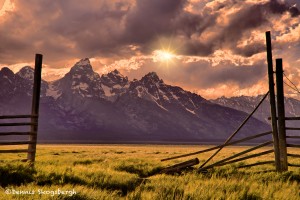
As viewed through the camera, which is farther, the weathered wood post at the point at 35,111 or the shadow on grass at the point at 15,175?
the weathered wood post at the point at 35,111

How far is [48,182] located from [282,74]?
32.4 feet

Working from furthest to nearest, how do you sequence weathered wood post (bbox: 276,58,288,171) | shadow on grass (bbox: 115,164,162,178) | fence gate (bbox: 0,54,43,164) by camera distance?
A: shadow on grass (bbox: 115,164,162,178), weathered wood post (bbox: 276,58,288,171), fence gate (bbox: 0,54,43,164)

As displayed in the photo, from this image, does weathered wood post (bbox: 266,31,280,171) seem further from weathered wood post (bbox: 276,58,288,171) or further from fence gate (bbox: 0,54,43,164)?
fence gate (bbox: 0,54,43,164)

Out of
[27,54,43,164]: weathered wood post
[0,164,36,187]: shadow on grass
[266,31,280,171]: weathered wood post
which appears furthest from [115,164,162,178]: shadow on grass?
[0,164,36,187]: shadow on grass

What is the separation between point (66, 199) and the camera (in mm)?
6453

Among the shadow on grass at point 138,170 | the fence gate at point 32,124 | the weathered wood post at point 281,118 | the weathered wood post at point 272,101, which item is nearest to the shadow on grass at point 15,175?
the fence gate at point 32,124

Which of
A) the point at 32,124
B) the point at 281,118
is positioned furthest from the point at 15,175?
the point at 281,118

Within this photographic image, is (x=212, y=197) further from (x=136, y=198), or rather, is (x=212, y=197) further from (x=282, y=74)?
(x=282, y=74)

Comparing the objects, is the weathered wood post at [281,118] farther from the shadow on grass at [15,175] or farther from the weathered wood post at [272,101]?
the shadow on grass at [15,175]

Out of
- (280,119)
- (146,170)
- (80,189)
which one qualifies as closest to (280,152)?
(280,119)

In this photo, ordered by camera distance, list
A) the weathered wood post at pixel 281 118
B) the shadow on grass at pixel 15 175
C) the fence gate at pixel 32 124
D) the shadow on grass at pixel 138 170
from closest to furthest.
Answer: the shadow on grass at pixel 15 175
the fence gate at pixel 32 124
the weathered wood post at pixel 281 118
the shadow on grass at pixel 138 170

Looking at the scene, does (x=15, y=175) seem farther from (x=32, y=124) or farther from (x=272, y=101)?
(x=272, y=101)

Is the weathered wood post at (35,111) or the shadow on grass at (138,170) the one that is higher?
the weathered wood post at (35,111)

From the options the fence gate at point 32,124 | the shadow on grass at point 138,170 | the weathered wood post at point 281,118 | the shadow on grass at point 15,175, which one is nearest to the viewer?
the shadow on grass at point 15,175
